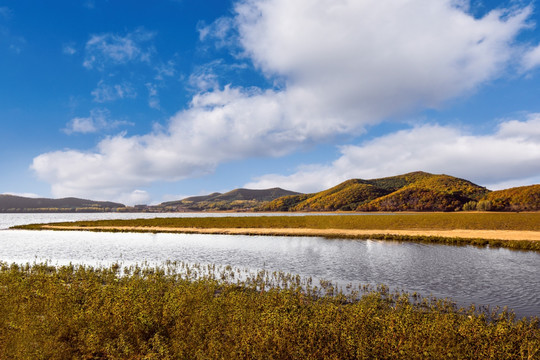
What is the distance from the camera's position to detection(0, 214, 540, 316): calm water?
20019 mm

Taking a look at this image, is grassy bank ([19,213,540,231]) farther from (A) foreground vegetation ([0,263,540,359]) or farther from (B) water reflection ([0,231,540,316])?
(A) foreground vegetation ([0,263,540,359])

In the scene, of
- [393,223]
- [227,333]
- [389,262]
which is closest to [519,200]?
[393,223]

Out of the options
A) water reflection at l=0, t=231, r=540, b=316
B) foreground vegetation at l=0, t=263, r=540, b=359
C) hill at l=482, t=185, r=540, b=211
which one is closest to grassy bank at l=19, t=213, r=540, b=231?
water reflection at l=0, t=231, r=540, b=316

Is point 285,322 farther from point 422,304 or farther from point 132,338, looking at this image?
point 422,304

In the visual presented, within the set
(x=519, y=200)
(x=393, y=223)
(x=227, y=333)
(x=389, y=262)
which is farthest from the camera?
(x=519, y=200)

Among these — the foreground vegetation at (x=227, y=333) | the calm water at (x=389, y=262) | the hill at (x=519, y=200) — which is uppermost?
the hill at (x=519, y=200)

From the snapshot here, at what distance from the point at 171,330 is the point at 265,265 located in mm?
18011

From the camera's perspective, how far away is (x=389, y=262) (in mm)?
29891

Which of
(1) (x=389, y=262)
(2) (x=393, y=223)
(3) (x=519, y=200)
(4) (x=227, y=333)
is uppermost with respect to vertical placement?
(3) (x=519, y=200)

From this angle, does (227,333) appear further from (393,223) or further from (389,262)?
(393,223)

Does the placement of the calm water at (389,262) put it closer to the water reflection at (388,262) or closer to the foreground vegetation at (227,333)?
the water reflection at (388,262)

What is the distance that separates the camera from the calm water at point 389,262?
2002cm

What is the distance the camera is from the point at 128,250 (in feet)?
132

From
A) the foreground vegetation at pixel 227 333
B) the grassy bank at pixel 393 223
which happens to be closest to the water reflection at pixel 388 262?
the foreground vegetation at pixel 227 333
